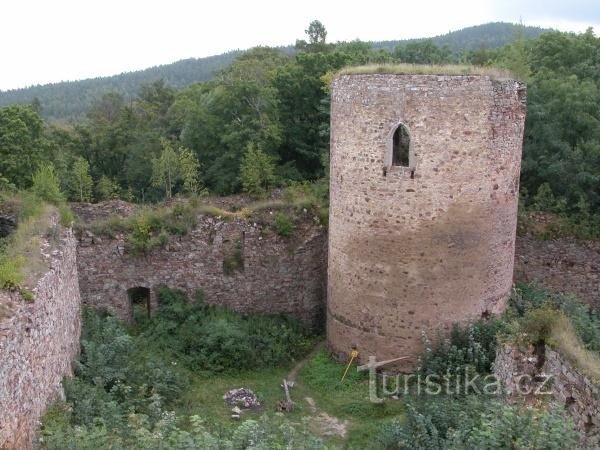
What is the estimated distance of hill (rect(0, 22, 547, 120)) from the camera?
284 feet

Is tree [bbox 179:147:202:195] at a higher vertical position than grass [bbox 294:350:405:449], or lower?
higher

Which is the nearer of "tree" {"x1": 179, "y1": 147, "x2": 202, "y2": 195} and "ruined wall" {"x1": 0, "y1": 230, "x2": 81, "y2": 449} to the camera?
"ruined wall" {"x1": 0, "y1": 230, "x2": 81, "y2": 449}

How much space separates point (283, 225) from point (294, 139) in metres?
6.78

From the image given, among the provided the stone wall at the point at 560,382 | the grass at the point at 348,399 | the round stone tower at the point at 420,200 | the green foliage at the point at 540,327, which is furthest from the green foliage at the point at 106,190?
the green foliage at the point at 540,327

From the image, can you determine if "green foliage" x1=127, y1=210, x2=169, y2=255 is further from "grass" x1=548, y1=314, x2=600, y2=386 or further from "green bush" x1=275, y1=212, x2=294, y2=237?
"grass" x1=548, y1=314, x2=600, y2=386

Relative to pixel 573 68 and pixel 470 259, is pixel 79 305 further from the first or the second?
pixel 573 68

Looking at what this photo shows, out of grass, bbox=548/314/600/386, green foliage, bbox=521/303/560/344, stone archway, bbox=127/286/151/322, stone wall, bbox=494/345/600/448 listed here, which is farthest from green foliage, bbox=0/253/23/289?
grass, bbox=548/314/600/386

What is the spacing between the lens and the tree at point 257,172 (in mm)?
19047

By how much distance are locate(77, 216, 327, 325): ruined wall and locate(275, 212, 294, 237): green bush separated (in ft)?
0.55

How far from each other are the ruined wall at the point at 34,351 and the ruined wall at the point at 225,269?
2.87 metres

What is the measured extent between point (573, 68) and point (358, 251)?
1317 centimetres

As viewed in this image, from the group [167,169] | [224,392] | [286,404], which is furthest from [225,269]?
[167,169]

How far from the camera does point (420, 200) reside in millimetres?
11328

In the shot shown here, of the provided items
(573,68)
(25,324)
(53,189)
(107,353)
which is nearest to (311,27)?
(573,68)
